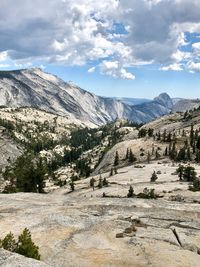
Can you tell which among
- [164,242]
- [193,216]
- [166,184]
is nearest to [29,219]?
[164,242]

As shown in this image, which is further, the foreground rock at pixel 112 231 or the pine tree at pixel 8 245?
the foreground rock at pixel 112 231

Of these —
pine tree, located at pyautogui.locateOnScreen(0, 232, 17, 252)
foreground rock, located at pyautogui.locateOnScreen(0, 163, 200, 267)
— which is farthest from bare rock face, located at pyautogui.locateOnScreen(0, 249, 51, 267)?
foreground rock, located at pyautogui.locateOnScreen(0, 163, 200, 267)

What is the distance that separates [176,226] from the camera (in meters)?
60.6

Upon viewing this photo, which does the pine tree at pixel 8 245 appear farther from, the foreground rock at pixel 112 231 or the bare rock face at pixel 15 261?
the bare rock face at pixel 15 261

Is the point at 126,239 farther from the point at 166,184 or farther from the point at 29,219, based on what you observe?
the point at 166,184

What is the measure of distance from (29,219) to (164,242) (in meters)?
22.9

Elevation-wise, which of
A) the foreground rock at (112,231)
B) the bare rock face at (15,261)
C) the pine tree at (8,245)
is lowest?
the foreground rock at (112,231)

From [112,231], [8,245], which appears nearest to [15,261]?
[8,245]

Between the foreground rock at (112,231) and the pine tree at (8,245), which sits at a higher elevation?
the pine tree at (8,245)

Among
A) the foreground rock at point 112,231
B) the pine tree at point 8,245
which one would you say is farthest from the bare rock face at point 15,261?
the foreground rock at point 112,231

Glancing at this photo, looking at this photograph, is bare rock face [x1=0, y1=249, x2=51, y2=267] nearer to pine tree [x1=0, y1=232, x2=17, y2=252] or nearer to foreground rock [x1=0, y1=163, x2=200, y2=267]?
pine tree [x1=0, y1=232, x2=17, y2=252]

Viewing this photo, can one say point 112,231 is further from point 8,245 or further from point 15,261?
point 15,261

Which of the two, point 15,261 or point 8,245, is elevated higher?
point 15,261

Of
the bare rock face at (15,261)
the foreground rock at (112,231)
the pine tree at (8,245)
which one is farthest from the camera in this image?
the foreground rock at (112,231)
